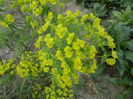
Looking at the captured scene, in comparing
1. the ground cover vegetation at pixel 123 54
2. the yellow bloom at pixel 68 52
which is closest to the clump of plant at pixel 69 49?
the yellow bloom at pixel 68 52

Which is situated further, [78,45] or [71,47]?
[71,47]

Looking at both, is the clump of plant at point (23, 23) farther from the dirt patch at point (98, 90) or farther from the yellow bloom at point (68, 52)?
the dirt patch at point (98, 90)

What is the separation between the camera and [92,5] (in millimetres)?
3945

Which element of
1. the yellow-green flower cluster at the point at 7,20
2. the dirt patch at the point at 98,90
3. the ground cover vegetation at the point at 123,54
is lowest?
the dirt patch at the point at 98,90

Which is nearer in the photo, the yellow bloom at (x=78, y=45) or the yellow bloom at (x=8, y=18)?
the yellow bloom at (x=78, y=45)

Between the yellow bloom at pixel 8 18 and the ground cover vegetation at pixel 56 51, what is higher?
the yellow bloom at pixel 8 18

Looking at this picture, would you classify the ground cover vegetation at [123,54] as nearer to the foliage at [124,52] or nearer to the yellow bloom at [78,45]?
the foliage at [124,52]

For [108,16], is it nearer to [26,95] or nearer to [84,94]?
[84,94]

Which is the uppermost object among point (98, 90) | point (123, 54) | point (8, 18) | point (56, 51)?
point (8, 18)

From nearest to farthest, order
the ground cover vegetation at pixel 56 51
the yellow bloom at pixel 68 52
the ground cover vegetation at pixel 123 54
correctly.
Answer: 1. the yellow bloom at pixel 68 52
2. the ground cover vegetation at pixel 56 51
3. the ground cover vegetation at pixel 123 54

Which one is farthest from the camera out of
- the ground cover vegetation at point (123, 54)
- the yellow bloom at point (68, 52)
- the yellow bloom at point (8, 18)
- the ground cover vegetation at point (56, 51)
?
the ground cover vegetation at point (123, 54)

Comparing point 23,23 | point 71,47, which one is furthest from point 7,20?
point 71,47

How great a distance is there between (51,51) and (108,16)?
2.10 metres

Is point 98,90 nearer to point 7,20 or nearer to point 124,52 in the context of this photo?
point 124,52
